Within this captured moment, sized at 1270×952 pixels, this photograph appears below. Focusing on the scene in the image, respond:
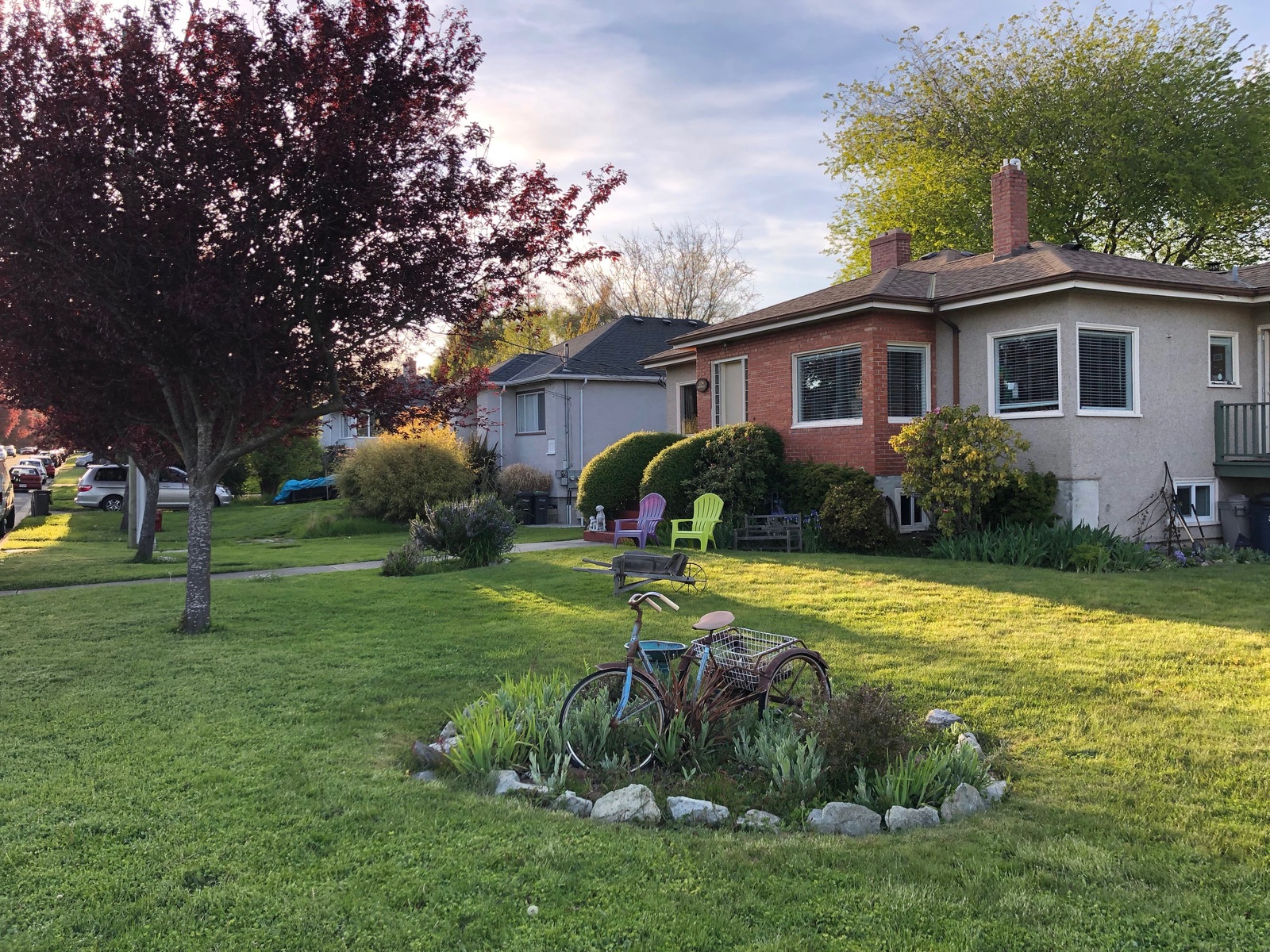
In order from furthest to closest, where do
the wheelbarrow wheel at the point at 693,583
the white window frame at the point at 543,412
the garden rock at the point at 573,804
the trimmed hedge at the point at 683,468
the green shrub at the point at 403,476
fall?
the white window frame at the point at 543,412, the green shrub at the point at 403,476, the trimmed hedge at the point at 683,468, the wheelbarrow wheel at the point at 693,583, the garden rock at the point at 573,804

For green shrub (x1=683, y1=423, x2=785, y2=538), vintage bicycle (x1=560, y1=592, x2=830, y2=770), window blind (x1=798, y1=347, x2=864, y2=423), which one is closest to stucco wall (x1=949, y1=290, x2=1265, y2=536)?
window blind (x1=798, y1=347, x2=864, y2=423)

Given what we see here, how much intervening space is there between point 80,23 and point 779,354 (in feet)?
41.6

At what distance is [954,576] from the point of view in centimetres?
1172

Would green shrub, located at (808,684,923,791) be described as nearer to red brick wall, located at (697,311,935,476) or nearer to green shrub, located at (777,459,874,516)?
green shrub, located at (777,459,874,516)

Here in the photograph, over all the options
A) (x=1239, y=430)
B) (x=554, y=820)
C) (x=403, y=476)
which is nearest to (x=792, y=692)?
(x=554, y=820)

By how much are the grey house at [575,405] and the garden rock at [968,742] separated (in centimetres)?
2038

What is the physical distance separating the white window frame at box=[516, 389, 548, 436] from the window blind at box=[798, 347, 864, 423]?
36.4ft

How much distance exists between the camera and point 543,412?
27328 millimetres

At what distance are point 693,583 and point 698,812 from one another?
5462 mm

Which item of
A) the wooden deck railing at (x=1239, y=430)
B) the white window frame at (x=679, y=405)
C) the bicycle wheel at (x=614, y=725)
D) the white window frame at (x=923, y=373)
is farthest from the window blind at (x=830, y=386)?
the bicycle wheel at (x=614, y=725)

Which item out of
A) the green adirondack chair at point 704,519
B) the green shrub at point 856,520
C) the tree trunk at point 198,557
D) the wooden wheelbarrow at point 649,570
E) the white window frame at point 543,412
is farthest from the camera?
the white window frame at point 543,412

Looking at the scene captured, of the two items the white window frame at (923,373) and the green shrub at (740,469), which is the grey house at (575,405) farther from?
the white window frame at (923,373)

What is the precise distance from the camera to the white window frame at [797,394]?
1605cm

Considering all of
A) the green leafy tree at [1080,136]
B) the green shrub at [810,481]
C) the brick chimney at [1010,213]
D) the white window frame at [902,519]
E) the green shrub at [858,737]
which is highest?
the green leafy tree at [1080,136]
